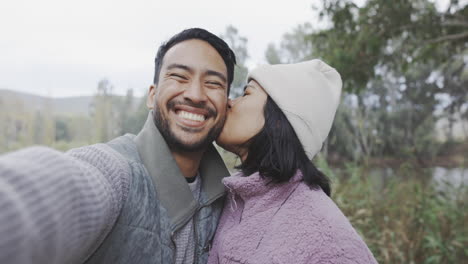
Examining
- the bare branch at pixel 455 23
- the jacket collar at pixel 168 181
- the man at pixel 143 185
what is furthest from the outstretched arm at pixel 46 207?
the bare branch at pixel 455 23

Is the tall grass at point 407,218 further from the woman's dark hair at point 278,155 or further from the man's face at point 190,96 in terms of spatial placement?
the man's face at point 190,96

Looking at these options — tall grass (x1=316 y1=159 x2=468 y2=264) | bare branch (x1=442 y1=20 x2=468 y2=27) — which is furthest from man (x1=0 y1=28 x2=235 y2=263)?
bare branch (x1=442 y1=20 x2=468 y2=27)

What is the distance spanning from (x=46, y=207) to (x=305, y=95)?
1128mm

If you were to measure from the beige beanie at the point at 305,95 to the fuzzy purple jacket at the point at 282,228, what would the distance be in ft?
0.73

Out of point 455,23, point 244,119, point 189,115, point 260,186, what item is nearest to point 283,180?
point 260,186

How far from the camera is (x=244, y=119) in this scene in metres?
1.47

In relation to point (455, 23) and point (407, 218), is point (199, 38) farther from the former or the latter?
point (455, 23)

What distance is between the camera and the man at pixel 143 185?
46 cm

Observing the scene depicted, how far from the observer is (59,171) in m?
0.53

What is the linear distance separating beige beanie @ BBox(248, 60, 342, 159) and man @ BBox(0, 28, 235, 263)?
0.77 ft

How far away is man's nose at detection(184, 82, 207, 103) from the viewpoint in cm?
133

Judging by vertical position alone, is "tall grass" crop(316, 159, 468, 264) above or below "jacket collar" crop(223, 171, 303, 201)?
below

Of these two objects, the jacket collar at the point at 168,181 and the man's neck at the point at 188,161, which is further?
the man's neck at the point at 188,161

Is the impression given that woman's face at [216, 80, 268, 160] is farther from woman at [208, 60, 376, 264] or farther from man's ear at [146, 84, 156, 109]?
man's ear at [146, 84, 156, 109]
